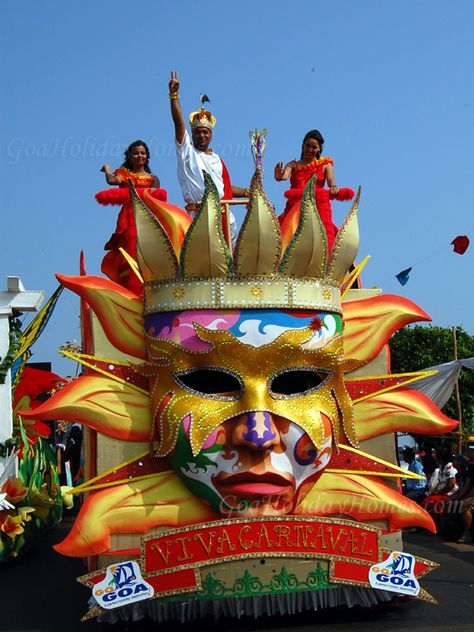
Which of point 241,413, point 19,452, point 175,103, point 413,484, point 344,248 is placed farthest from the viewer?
point 413,484

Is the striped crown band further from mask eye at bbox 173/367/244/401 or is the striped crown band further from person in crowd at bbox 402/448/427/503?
person in crowd at bbox 402/448/427/503

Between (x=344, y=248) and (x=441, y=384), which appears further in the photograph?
(x=441, y=384)

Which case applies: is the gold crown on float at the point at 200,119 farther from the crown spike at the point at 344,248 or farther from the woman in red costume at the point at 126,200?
the crown spike at the point at 344,248

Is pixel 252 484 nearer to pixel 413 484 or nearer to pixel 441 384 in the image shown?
pixel 441 384

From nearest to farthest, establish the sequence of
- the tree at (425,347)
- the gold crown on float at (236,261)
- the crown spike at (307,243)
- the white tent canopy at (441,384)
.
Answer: the gold crown on float at (236,261)
the crown spike at (307,243)
the white tent canopy at (441,384)
the tree at (425,347)

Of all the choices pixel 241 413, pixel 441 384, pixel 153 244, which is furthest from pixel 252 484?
pixel 441 384

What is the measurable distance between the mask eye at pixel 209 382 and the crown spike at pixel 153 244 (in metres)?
0.74

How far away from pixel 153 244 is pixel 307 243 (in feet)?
3.73

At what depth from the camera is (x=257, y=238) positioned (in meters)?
6.36

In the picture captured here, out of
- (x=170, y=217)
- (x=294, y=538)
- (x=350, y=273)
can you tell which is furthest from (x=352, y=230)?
(x=294, y=538)

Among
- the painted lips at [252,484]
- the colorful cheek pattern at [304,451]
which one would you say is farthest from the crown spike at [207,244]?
the painted lips at [252,484]

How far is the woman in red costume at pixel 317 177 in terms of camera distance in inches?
304

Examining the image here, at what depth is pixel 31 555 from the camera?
33.5ft

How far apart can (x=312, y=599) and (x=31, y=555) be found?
16.0 ft
